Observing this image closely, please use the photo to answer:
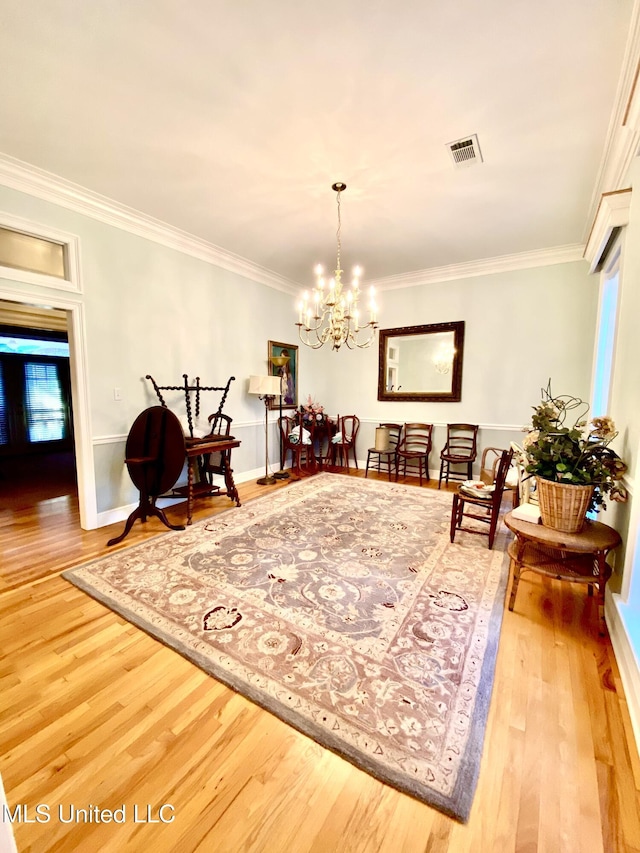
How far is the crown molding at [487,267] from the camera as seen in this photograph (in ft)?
13.4

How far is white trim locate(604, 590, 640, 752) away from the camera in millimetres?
1345

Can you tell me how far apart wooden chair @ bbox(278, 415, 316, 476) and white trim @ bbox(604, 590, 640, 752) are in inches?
150

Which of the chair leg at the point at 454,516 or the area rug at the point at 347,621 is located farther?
the chair leg at the point at 454,516

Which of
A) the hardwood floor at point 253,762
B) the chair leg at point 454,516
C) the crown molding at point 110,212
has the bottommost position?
the hardwood floor at point 253,762

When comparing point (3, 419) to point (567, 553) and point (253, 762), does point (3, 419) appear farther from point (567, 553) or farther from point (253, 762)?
point (567, 553)

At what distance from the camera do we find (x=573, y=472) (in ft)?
6.28

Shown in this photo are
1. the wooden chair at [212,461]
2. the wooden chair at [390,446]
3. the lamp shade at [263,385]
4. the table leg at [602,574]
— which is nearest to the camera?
the table leg at [602,574]

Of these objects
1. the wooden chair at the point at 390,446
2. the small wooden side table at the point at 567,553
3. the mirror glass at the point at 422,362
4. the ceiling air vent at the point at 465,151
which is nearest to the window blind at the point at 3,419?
the wooden chair at the point at 390,446

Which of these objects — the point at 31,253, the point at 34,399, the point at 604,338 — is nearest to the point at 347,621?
the point at 31,253

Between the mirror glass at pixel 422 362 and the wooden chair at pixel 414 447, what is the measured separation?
46cm

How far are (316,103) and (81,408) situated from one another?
116 inches

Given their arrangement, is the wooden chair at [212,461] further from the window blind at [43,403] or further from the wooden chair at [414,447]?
the window blind at [43,403]

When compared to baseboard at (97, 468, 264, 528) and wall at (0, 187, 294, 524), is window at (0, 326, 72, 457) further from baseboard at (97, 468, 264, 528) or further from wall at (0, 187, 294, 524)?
baseboard at (97, 468, 264, 528)

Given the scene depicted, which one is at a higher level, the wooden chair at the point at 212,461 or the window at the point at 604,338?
the window at the point at 604,338
